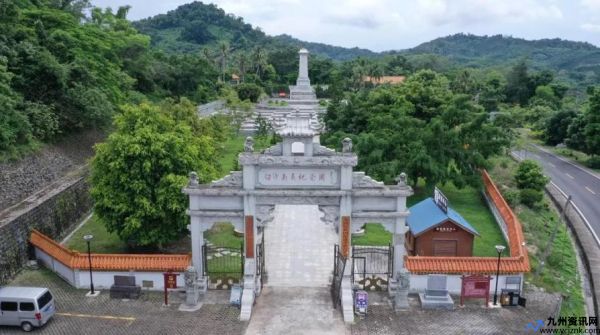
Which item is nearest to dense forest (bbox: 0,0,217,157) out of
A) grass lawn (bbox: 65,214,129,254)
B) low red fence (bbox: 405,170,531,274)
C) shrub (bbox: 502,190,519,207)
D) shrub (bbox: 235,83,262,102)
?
grass lawn (bbox: 65,214,129,254)

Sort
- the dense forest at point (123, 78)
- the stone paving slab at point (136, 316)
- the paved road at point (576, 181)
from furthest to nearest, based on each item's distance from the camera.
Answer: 1. the paved road at point (576, 181)
2. the dense forest at point (123, 78)
3. the stone paving slab at point (136, 316)

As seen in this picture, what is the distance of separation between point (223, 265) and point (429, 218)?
29.7ft

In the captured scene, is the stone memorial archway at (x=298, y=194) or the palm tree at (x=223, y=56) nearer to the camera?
the stone memorial archway at (x=298, y=194)

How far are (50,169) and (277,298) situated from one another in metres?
16.3

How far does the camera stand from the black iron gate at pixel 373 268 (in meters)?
19.6

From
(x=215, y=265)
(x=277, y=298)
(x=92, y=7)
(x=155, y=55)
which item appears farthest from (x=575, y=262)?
(x=155, y=55)

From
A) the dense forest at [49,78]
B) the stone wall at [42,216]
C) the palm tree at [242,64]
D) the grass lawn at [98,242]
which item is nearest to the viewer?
the stone wall at [42,216]

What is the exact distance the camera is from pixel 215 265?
2180 centimetres

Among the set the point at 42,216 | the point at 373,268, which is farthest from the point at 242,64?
the point at 373,268

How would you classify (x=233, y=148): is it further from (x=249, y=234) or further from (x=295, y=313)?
(x=295, y=313)

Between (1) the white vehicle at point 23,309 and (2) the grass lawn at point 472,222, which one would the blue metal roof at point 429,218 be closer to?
(2) the grass lawn at point 472,222

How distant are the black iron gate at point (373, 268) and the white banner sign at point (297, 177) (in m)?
3.32

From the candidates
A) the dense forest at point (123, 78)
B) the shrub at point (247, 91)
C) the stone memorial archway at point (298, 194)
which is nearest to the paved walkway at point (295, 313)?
the stone memorial archway at point (298, 194)

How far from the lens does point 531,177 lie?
32.7 meters
